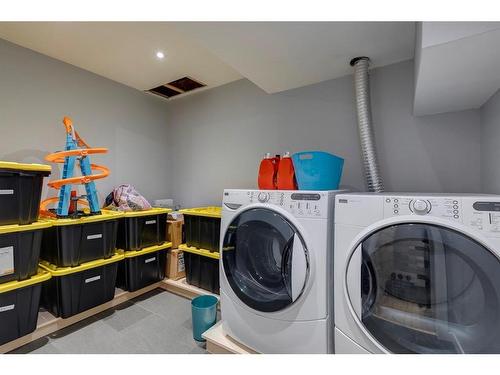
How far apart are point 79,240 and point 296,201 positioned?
1.72 m

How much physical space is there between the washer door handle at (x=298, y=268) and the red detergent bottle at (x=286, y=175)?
1.56ft

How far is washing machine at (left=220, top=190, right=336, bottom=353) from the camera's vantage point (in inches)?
46.2

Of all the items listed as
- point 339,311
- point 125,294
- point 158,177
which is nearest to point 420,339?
point 339,311

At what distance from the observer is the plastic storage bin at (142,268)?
7.22 ft

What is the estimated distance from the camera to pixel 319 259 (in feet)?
3.83

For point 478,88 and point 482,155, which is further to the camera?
point 482,155

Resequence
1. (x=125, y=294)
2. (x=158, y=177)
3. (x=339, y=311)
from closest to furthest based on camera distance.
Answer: (x=339, y=311)
(x=125, y=294)
(x=158, y=177)

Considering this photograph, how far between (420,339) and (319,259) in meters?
0.48

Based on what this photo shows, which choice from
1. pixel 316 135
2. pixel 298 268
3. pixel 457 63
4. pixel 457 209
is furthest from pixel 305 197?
pixel 316 135

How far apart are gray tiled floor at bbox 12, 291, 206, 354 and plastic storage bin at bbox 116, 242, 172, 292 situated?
200 millimetres

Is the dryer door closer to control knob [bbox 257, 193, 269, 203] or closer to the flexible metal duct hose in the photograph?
control knob [bbox 257, 193, 269, 203]

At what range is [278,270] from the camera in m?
1.35
